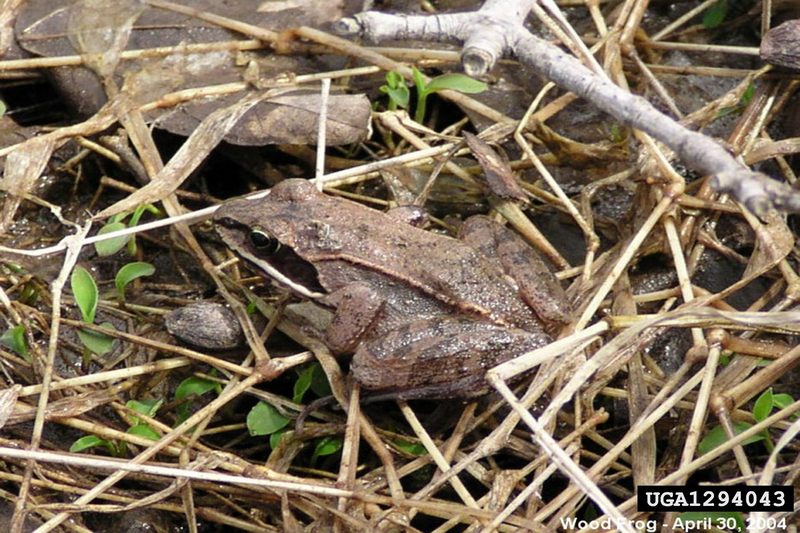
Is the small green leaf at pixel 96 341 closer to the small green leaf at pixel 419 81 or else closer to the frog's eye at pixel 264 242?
the frog's eye at pixel 264 242

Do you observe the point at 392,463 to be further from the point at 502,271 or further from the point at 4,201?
the point at 4,201

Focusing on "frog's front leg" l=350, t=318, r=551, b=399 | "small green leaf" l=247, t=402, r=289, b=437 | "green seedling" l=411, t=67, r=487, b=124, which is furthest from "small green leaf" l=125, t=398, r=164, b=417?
"green seedling" l=411, t=67, r=487, b=124

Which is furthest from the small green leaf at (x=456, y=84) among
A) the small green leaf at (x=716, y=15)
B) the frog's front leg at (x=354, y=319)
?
the small green leaf at (x=716, y=15)

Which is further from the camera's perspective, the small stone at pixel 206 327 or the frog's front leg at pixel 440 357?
the small stone at pixel 206 327

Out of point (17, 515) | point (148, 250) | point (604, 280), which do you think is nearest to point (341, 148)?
point (148, 250)

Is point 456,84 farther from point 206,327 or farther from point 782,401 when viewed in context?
point 782,401
